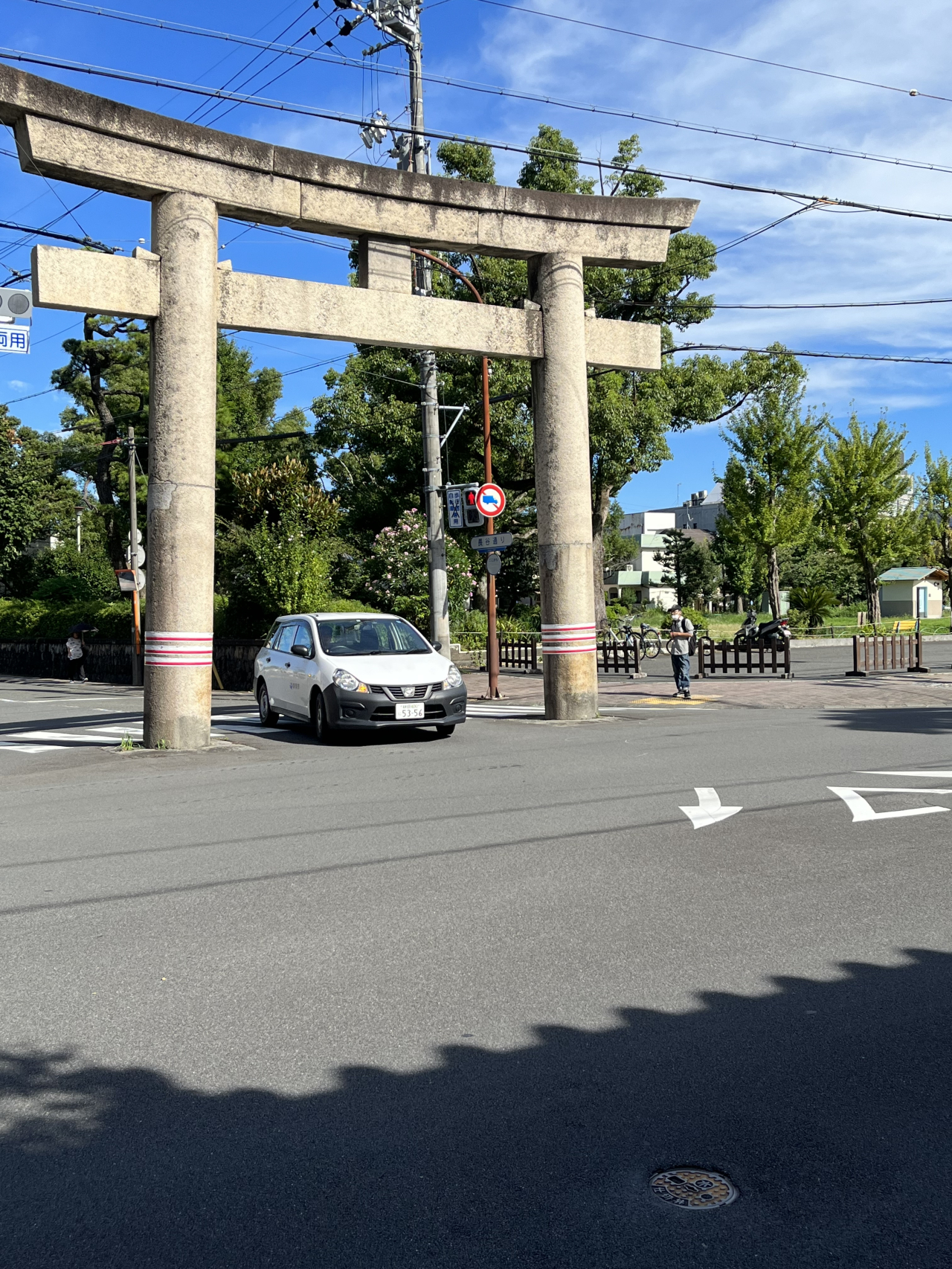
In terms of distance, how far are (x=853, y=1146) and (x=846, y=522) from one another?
1787 inches

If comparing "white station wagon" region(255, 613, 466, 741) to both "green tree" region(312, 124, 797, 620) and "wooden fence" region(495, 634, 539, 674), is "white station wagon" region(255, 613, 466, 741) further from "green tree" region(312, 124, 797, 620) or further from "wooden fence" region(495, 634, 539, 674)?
"green tree" region(312, 124, 797, 620)

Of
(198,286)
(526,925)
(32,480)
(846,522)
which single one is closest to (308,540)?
(32,480)

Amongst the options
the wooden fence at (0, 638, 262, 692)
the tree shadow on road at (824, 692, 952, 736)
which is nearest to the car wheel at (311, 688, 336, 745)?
the tree shadow on road at (824, 692, 952, 736)

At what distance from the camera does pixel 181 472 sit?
540 inches

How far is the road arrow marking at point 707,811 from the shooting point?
26.5 feet

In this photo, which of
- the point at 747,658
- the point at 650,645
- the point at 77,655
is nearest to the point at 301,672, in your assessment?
the point at 747,658

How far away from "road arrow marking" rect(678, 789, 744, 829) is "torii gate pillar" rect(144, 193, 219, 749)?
699 cm

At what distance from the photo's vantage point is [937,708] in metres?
17.4

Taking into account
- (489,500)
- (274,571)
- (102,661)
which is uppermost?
(489,500)

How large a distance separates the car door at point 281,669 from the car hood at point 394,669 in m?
1.68

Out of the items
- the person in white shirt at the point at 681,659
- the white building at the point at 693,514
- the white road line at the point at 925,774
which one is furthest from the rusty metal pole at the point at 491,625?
the white building at the point at 693,514

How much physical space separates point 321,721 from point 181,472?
343 centimetres

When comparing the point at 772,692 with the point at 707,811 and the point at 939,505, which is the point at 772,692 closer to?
the point at 707,811

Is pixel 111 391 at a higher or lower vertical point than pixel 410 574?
higher
